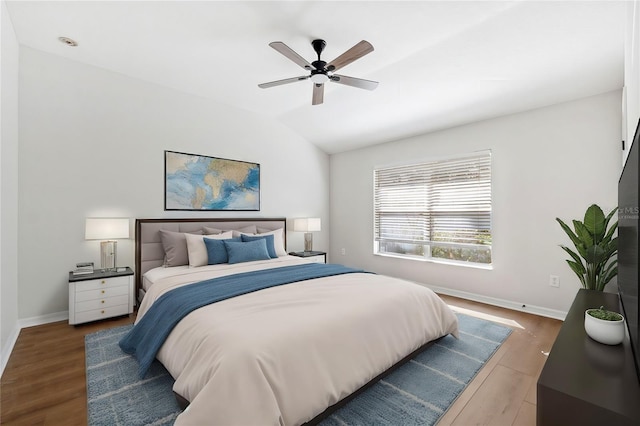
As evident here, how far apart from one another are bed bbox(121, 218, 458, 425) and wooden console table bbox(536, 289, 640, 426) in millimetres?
938

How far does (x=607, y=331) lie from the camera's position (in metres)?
1.48

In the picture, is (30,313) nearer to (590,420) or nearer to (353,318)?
(353,318)

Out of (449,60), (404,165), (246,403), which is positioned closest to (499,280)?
(404,165)

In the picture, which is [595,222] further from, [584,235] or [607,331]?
[607,331]

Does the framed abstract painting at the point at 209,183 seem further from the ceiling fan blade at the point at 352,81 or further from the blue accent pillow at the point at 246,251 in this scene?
the ceiling fan blade at the point at 352,81

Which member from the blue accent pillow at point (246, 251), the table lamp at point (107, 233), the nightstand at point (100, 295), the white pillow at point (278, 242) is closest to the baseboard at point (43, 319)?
the nightstand at point (100, 295)

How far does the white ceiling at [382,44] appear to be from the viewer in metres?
2.36

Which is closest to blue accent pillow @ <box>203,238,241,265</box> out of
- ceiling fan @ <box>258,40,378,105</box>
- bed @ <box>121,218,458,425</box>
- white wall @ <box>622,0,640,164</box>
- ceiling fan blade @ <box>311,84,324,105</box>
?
bed @ <box>121,218,458,425</box>

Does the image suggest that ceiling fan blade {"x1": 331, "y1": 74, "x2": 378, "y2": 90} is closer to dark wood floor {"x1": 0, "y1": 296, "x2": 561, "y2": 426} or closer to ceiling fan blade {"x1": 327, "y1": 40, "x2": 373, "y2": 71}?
ceiling fan blade {"x1": 327, "y1": 40, "x2": 373, "y2": 71}

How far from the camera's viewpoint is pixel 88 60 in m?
3.18

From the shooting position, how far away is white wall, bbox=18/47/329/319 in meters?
2.96

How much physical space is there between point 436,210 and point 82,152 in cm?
453

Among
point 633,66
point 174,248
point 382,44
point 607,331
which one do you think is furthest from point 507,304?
point 174,248

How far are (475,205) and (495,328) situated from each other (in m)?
1.62
